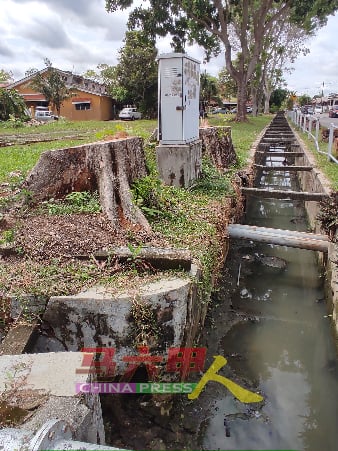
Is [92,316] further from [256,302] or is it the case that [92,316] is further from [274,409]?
[256,302]

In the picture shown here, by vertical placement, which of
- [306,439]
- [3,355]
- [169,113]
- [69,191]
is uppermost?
[169,113]

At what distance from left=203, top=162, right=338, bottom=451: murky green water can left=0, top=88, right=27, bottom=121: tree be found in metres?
23.6

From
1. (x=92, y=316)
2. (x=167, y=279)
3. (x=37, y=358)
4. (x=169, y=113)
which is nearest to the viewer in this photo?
(x=37, y=358)

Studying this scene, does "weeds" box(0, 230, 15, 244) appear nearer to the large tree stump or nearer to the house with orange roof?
the large tree stump

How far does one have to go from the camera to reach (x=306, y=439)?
360 cm

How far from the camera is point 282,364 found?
4574 mm

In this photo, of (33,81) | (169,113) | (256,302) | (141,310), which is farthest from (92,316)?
(33,81)

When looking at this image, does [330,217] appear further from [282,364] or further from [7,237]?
[7,237]

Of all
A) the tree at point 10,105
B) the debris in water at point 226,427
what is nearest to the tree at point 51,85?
the tree at point 10,105

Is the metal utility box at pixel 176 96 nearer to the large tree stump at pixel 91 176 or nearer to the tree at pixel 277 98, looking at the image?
the large tree stump at pixel 91 176

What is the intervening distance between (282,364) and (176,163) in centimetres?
389

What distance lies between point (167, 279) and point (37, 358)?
1.32m

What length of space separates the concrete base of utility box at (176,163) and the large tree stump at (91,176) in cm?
132

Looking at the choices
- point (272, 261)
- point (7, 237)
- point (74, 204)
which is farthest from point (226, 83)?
point (7, 237)
